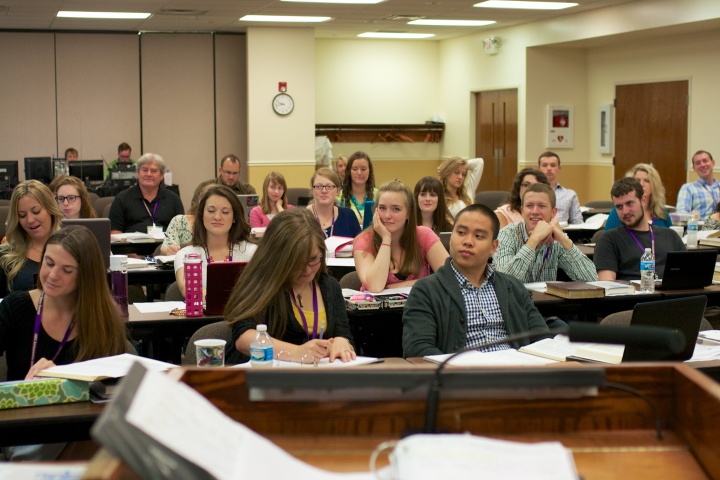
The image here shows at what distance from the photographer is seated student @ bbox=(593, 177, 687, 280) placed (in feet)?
18.1

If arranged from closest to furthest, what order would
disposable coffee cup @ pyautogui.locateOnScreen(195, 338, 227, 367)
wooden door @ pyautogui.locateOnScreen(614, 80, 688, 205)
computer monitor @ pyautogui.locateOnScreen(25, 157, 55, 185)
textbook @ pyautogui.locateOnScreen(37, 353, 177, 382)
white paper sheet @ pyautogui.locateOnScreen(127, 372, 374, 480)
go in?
white paper sheet @ pyautogui.locateOnScreen(127, 372, 374, 480)
textbook @ pyautogui.locateOnScreen(37, 353, 177, 382)
disposable coffee cup @ pyautogui.locateOnScreen(195, 338, 227, 367)
computer monitor @ pyautogui.locateOnScreen(25, 157, 55, 185)
wooden door @ pyautogui.locateOnScreen(614, 80, 688, 205)

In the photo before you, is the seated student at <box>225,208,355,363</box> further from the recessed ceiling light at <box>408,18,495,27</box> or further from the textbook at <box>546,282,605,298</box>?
the recessed ceiling light at <box>408,18,495,27</box>

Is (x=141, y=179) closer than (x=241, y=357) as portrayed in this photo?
→ No

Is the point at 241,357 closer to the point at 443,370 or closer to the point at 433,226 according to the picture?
the point at 443,370

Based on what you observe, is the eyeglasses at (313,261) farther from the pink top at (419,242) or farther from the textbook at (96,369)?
the pink top at (419,242)

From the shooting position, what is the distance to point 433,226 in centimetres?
661

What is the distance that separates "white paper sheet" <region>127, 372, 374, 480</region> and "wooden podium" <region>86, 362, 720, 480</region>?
0.12 metres

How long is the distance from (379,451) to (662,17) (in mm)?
10734

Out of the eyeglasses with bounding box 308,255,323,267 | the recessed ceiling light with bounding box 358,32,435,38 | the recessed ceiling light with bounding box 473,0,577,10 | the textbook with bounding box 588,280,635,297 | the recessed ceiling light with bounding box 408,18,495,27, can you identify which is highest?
the recessed ceiling light with bounding box 358,32,435,38

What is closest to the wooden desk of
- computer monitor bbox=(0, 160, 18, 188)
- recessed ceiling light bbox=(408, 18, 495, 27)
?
computer monitor bbox=(0, 160, 18, 188)

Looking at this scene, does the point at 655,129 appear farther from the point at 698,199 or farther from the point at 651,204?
the point at 651,204

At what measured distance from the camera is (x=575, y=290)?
190 inches

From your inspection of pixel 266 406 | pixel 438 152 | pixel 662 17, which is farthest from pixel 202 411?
pixel 438 152

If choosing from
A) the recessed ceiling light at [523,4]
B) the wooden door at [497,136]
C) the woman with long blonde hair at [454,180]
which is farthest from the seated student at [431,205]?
the wooden door at [497,136]
